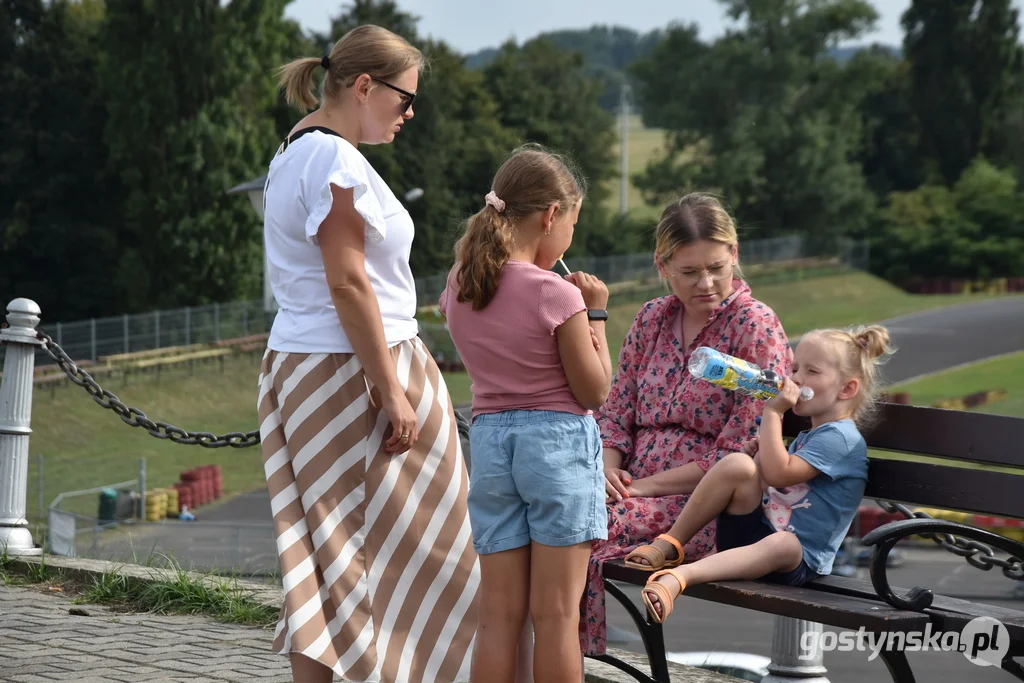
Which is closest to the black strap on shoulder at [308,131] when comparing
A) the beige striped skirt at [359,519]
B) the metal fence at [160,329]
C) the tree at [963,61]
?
the beige striped skirt at [359,519]

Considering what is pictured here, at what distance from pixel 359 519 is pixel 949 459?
1618 millimetres

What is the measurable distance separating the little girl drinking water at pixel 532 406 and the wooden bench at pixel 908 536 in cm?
40

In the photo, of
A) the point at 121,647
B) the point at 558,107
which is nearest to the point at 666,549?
the point at 121,647

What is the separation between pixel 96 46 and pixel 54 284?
7428 mm

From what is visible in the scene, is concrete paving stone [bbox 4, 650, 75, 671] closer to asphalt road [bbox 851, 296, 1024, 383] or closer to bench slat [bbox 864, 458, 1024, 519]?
bench slat [bbox 864, 458, 1024, 519]

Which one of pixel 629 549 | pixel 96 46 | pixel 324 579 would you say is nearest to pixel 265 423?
pixel 324 579

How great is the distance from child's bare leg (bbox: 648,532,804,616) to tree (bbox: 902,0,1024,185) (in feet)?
233

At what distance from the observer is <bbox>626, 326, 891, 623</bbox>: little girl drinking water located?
370cm

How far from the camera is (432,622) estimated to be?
11.9 ft

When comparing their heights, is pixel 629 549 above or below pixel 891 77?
below

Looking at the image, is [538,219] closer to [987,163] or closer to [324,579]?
[324,579]

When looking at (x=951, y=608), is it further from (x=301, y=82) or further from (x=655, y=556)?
(x=301, y=82)

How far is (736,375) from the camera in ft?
12.4

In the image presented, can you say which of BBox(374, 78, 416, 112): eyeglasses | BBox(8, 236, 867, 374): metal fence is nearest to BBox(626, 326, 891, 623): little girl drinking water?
BBox(374, 78, 416, 112): eyeglasses
